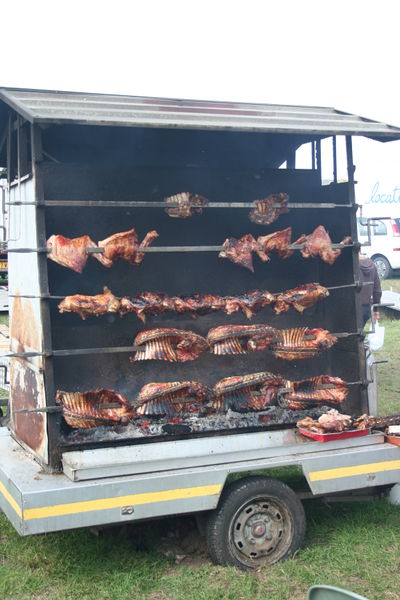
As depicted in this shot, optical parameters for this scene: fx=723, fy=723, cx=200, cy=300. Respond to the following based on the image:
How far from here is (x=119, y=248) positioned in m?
4.46

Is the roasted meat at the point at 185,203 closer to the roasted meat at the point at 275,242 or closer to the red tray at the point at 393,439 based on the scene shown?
the roasted meat at the point at 275,242

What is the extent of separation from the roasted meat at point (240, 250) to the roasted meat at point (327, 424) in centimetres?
108

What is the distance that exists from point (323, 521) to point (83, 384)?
1.77 metres

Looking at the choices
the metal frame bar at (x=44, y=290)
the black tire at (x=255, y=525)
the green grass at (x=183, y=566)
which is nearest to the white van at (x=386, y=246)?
the green grass at (x=183, y=566)

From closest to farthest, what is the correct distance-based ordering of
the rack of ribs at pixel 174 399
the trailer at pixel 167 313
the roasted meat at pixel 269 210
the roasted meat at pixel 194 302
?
1. the trailer at pixel 167 313
2. the roasted meat at pixel 194 302
3. the rack of ribs at pixel 174 399
4. the roasted meat at pixel 269 210

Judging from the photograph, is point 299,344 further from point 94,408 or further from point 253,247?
point 94,408

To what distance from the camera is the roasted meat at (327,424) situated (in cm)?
437

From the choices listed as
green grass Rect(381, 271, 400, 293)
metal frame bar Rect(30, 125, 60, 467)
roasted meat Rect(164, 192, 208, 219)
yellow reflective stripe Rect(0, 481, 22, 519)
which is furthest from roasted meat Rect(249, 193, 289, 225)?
green grass Rect(381, 271, 400, 293)

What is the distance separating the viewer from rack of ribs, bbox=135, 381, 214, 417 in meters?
4.54

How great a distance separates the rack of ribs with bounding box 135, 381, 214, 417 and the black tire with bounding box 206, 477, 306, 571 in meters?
0.74

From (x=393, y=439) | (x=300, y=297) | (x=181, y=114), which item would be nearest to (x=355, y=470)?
(x=393, y=439)

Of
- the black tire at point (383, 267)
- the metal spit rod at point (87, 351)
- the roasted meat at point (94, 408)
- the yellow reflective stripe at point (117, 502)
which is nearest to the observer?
the yellow reflective stripe at point (117, 502)

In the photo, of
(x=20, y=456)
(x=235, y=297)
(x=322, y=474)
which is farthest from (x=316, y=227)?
(x=20, y=456)

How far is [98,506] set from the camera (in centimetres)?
371
